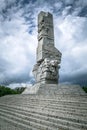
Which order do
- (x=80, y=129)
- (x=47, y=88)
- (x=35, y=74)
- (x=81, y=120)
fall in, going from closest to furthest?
(x=80, y=129) → (x=81, y=120) → (x=47, y=88) → (x=35, y=74)

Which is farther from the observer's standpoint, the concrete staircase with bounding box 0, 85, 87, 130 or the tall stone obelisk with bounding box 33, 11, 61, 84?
the tall stone obelisk with bounding box 33, 11, 61, 84

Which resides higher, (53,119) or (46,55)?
(46,55)

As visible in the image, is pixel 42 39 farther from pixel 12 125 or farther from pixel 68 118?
pixel 68 118

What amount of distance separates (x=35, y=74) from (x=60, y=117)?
10.7m

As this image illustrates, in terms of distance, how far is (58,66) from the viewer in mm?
15844

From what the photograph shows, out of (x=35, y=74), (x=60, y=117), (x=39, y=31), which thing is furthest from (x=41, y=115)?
(x=39, y=31)

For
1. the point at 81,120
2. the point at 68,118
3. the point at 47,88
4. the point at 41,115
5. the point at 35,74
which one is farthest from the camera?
the point at 35,74

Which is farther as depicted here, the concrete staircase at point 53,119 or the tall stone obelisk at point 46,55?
the tall stone obelisk at point 46,55

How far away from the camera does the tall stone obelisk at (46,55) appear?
1526 centimetres

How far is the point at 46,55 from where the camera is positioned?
16172 millimetres

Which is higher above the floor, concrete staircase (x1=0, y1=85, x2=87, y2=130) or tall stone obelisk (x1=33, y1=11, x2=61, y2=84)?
tall stone obelisk (x1=33, y1=11, x2=61, y2=84)

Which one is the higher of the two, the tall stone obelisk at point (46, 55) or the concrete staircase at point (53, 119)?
the tall stone obelisk at point (46, 55)

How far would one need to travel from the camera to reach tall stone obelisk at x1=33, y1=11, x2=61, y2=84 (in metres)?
15.3

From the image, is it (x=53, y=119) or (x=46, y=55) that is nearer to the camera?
(x=53, y=119)
